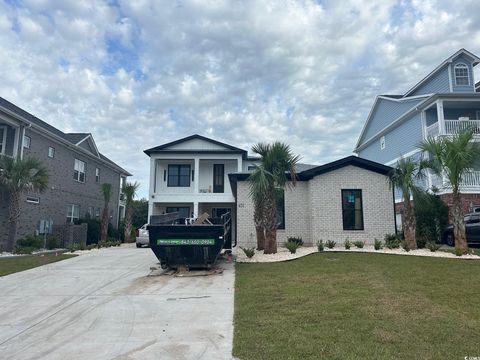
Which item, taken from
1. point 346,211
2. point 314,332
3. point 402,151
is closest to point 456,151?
point 346,211

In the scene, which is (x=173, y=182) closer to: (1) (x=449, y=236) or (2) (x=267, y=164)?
(2) (x=267, y=164)

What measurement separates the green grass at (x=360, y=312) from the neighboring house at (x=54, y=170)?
1517 cm

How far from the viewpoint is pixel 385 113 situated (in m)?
28.5

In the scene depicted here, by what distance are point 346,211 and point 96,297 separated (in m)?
12.1

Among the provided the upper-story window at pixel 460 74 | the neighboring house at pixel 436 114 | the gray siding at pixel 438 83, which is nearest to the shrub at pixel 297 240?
the neighboring house at pixel 436 114

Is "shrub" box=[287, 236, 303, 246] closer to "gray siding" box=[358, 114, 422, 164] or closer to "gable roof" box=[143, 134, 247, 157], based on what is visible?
"gray siding" box=[358, 114, 422, 164]

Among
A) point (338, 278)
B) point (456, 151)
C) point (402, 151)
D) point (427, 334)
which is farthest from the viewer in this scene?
point (402, 151)

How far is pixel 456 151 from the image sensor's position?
11750mm

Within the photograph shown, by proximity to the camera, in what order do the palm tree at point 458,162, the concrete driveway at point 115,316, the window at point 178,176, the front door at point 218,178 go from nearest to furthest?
the concrete driveway at point 115,316, the palm tree at point 458,162, the window at point 178,176, the front door at point 218,178

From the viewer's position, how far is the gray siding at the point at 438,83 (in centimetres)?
2351

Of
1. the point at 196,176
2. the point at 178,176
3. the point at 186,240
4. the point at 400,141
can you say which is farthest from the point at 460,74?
the point at 186,240

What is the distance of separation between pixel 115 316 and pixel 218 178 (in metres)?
23.1

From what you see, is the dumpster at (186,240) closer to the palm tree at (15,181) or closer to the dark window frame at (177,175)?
the palm tree at (15,181)

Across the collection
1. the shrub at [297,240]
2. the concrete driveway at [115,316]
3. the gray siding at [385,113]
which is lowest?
the concrete driveway at [115,316]
